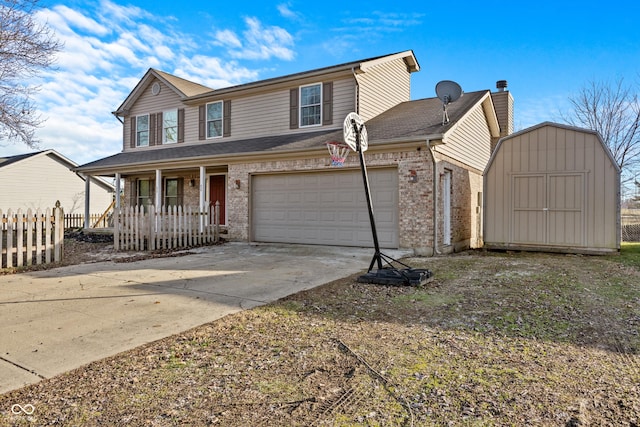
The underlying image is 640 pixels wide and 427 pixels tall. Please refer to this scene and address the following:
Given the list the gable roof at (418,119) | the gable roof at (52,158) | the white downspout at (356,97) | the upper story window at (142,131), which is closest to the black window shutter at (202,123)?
the upper story window at (142,131)

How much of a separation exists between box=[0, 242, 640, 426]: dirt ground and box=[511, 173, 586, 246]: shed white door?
5.97 meters

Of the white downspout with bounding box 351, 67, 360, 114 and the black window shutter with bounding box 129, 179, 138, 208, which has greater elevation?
the white downspout with bounding box 351, 67, 360, 114

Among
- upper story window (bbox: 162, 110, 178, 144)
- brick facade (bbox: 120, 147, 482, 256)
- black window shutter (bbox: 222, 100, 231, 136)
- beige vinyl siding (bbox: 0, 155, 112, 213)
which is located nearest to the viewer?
brick facade (bbox: 120, 147, 482, 256)

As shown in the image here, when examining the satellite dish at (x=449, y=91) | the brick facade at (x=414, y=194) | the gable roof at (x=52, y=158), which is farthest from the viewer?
the gable roof at (x=52, y=158)

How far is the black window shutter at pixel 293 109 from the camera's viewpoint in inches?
531

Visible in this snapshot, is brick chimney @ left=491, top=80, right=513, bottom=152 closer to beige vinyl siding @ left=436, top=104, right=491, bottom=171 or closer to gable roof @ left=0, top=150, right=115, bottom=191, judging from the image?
beige vinyl siding @ left=436, top=104, right=491, bottom=171

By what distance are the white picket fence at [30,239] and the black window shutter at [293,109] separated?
746 centimetres

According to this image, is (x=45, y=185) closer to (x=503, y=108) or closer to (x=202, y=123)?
(x=202, y=123)

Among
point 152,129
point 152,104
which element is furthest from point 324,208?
point 152,104

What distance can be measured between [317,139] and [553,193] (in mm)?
6798

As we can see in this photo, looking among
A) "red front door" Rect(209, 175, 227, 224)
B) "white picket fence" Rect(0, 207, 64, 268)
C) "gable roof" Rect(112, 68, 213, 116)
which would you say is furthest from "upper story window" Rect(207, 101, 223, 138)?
"white picket fence" Rect(0, 207, 64, 268)

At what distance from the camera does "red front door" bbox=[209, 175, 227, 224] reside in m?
16.0

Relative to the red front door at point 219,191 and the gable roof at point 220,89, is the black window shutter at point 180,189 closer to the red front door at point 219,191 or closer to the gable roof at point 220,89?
the red front door at point 219,191

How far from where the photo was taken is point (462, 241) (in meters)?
12.3
